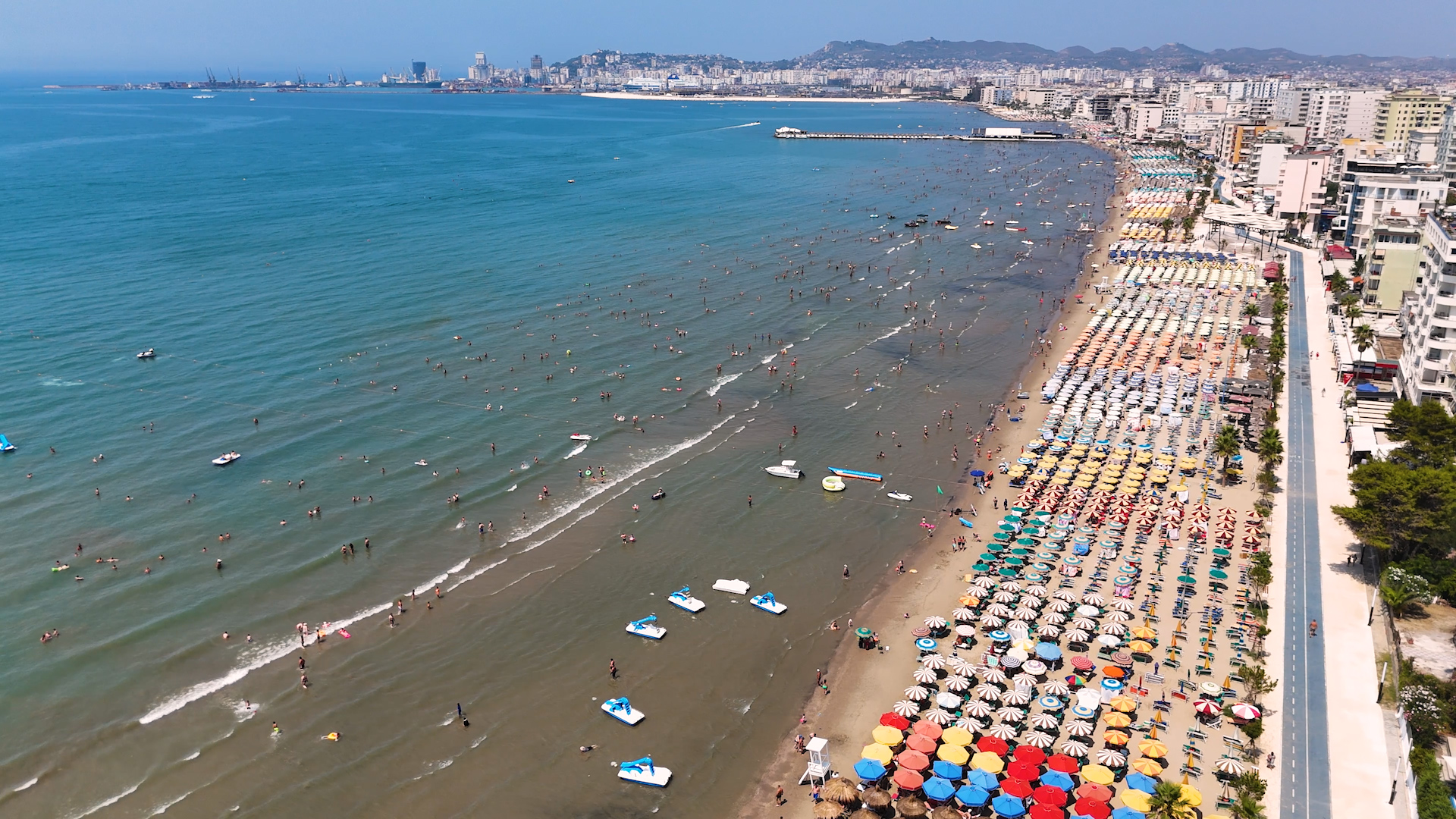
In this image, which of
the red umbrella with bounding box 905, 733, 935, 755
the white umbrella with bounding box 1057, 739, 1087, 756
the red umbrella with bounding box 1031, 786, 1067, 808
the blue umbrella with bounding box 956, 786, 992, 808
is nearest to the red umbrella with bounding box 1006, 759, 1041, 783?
the red umbrella with bounding box 1031, 786, 1067, 808

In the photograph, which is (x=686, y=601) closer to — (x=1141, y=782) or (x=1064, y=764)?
(x=1064, y=764)

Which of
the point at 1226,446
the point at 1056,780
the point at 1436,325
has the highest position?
the point at 1436,325

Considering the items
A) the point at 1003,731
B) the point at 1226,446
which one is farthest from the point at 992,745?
the point at 1226,446

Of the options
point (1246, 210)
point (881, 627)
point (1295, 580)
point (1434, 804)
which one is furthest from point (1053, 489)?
point (1246, 210)

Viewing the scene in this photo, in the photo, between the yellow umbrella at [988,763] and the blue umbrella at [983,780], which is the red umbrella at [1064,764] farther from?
the blue umbrella at [983,780]

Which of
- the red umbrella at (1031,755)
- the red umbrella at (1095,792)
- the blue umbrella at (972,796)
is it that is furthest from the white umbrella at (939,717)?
the red umbrella at (1095,792)

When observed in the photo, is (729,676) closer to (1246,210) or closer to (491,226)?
(491,226)
